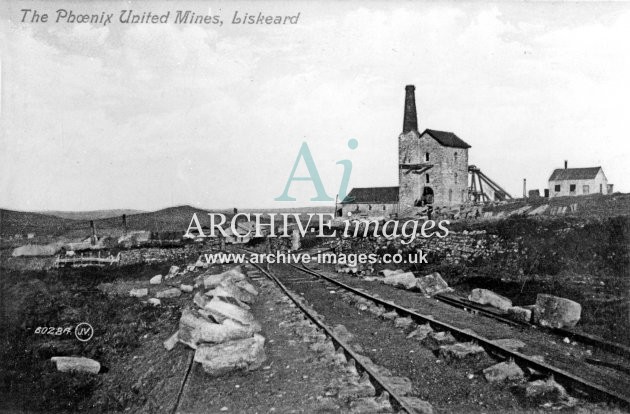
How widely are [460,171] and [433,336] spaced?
32187mm

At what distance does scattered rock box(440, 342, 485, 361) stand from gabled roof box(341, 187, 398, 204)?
37520 millimetres

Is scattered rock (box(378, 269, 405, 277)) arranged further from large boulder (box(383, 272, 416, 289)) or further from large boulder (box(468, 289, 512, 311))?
large boulder (box(468, 289, 512, 311))

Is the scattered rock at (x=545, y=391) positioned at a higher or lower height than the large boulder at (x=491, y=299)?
lower

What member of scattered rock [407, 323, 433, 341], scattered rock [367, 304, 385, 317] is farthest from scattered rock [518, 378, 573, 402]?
scattered rock [367, 304, 385, 317]

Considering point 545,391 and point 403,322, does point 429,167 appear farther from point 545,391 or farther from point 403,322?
point 545,391

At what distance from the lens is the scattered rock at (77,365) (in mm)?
6289

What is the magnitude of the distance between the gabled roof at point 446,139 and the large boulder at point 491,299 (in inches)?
1132

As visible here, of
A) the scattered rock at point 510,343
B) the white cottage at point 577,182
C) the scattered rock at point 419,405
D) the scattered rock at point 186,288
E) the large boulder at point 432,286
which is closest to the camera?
the scattered rock at point 419,405

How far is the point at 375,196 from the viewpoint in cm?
4462

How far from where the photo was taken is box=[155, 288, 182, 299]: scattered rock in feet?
33.8

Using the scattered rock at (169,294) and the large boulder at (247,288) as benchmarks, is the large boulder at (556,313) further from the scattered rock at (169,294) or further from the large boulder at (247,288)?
the scattered rock at (169,294)

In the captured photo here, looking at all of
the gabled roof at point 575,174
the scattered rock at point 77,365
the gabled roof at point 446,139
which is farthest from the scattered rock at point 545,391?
the gabled roof at point 575,174

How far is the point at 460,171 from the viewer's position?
119ft

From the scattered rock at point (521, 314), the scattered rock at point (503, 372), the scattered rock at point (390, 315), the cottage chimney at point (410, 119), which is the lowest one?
the scattered rock at point (390, 315)
